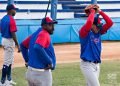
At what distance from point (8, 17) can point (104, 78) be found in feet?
10.9

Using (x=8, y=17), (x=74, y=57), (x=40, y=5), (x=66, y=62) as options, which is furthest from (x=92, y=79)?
(x=40, y=5)

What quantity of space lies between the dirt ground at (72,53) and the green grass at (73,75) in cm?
199

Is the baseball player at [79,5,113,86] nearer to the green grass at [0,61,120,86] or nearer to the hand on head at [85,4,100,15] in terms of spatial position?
the hand on head at [85,4,100,15]

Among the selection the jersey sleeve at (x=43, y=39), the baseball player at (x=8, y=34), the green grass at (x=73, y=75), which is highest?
the jersey sleeve at (x=43, y=39)

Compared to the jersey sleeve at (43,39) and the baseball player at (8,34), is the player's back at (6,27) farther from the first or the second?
the jersey sleeve at (43,39)

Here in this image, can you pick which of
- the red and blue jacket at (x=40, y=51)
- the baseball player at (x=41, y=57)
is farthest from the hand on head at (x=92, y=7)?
the red and blue jacket at (x=40, y=51)

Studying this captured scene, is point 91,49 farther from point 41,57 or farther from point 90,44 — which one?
point 41,57

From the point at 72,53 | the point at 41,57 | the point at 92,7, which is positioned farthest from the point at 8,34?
the point at 72,53

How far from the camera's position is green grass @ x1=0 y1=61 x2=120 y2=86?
11398 millimetres

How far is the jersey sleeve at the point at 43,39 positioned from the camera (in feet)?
22.8

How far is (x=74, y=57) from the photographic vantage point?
17.9 metres

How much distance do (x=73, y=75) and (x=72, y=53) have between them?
6.61m

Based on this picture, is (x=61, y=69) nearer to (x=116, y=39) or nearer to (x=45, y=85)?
(x=45, y=85)

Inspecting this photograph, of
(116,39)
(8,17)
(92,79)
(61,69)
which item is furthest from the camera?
(116,39)
